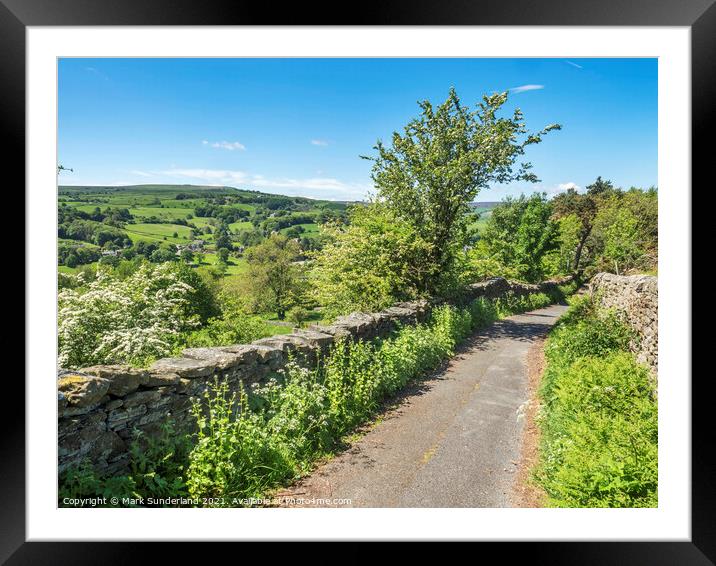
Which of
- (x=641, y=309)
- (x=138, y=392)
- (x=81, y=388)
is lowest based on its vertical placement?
(x=138, y=392)

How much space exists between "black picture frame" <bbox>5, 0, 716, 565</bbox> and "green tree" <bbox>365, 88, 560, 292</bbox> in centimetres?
705

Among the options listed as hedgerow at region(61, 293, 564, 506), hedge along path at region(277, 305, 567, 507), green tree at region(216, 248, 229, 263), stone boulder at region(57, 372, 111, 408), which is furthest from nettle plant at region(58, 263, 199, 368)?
hedge along path at region(277, 305, 567, 507)

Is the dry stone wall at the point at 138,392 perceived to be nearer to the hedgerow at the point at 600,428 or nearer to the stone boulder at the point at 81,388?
the stone boulder at the point at 81,388

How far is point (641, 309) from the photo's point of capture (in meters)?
6.31

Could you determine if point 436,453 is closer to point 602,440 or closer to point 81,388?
point 602,440

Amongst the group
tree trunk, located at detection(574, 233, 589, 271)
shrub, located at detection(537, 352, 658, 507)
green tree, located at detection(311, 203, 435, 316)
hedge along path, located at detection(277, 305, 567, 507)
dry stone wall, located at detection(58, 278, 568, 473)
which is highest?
tree trunk, located at detection(574, 233, 589, 271)

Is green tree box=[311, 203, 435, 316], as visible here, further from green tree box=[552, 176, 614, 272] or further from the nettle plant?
green tree box=[552, 176, 614, 272]

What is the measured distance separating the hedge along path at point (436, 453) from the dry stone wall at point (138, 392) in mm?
1225

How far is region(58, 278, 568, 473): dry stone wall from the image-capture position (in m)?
2.79

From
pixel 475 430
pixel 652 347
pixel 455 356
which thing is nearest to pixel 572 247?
pixel 455 356

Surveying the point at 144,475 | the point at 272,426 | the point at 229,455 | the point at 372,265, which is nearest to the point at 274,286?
the point at 372,265

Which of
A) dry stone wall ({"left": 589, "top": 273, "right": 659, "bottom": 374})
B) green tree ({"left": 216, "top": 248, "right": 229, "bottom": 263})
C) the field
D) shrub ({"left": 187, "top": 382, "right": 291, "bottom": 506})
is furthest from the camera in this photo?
green tree ({"left": 216, "top": 248, "right": 229, "bottom": 263})
